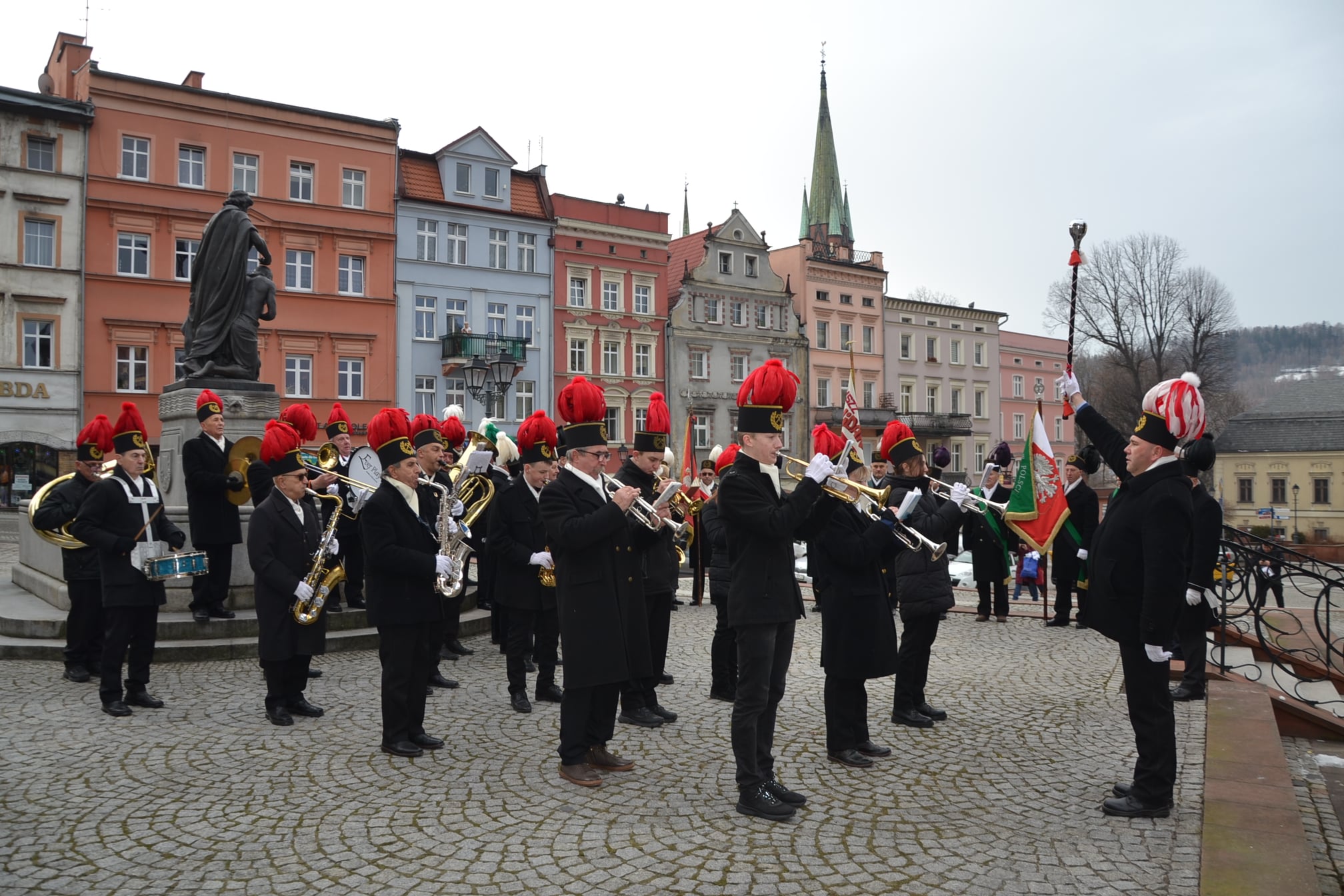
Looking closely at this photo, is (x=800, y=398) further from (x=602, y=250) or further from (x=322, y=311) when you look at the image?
(x=322, y=311)

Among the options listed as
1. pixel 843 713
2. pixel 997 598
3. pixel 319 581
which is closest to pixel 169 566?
pixel 319 581

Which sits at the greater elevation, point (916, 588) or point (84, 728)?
point (916, 588)

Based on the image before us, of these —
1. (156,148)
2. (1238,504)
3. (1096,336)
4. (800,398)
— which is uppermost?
(156,148)

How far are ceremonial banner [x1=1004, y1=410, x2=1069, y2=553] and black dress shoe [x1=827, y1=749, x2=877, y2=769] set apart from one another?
19.1ft

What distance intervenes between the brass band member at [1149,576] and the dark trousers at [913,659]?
172 cm

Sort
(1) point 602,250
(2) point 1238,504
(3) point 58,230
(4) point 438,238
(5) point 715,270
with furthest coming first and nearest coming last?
(2) point 1238,504 → (5) point 715,270 → (1) point 602,250 → (4) point 438,238 → (3) point 58,230

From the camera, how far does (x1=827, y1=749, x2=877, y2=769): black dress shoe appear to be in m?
5.89

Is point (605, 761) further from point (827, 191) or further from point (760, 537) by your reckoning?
point (827, 191)

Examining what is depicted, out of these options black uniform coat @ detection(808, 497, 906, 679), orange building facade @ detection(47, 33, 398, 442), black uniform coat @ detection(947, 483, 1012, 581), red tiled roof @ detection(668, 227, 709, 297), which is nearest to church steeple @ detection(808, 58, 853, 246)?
red tiled roof @ detection(668, 227, 709, 297)

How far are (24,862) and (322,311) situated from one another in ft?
107

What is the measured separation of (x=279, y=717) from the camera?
22.0ft

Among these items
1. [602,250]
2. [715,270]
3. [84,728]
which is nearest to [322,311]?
[602,250]

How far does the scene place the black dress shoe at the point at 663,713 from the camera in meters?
7.03

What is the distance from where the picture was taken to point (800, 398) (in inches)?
1875
